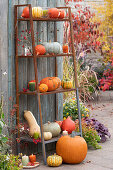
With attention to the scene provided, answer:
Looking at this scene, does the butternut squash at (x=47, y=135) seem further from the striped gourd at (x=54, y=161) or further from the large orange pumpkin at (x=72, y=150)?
the striped gourd at (x=54, y=161)

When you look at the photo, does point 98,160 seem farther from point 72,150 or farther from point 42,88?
point 42,88

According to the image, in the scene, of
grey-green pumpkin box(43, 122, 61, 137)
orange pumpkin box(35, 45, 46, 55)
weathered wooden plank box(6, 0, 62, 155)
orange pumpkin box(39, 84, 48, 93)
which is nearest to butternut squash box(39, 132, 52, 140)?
grey-green pumpkin box(43, 122, 61, 137)

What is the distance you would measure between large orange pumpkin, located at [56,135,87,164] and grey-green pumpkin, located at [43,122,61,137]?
0.23 m

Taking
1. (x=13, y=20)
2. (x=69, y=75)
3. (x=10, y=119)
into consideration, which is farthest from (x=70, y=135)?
(x=69, y=75)

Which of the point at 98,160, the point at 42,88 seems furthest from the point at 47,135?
the point at 98,160

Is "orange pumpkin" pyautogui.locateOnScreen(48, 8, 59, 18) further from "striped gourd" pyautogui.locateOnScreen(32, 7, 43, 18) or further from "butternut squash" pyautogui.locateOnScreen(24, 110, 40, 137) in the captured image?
"butternut squash" pyautogui.locateOnScreen(24, 110, 40, 137)

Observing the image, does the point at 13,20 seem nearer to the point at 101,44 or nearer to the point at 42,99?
the point at 42,99

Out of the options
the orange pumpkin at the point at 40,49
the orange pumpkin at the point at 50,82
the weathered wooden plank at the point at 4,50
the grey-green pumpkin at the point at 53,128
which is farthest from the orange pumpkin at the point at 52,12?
the grey-green pumpkin at the point at 53,128

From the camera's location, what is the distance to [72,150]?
440 centimetres

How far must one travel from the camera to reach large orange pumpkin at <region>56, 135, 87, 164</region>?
4.41 meters

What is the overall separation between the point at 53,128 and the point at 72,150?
430 millimetres

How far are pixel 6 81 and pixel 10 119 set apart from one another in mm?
493

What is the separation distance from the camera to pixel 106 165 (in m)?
4.38

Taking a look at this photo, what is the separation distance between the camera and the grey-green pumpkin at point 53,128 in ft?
15.2
